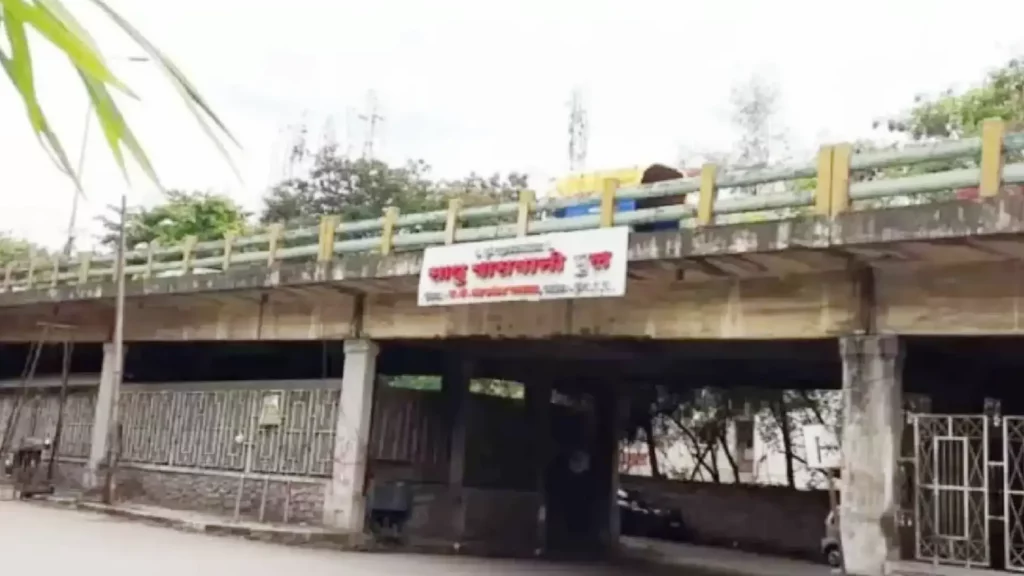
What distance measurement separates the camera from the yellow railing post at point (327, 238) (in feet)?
50.1

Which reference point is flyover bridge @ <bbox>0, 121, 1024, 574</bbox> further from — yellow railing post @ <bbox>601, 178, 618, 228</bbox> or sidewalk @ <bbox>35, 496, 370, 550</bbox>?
sidewalk @ <bbox>35, 496, 370, 550</bbox>

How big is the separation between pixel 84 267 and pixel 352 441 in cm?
808

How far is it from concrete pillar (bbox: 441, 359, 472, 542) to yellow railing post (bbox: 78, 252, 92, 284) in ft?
25.1

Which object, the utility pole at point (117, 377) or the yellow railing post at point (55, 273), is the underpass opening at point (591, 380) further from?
the yellow railing post at point (55, 273)

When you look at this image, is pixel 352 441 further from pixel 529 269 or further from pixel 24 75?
pixel 24 75

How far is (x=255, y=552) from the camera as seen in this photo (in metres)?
13.2

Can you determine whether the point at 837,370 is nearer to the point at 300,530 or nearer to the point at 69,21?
the point at 300,530

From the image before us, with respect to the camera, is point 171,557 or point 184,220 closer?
point 171,557

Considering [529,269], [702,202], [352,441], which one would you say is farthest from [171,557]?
[702,202]

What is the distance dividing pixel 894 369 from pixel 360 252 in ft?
25.6

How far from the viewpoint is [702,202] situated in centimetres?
1107

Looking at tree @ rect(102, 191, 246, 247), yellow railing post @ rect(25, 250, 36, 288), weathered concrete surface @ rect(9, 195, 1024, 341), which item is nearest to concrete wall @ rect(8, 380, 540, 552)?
weathered concrete surface @ rect(9, 195, 1024, 341)

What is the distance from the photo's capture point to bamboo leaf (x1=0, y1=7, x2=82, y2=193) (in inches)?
51.6

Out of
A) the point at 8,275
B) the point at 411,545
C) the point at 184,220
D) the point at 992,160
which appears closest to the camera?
the point at 992,160
